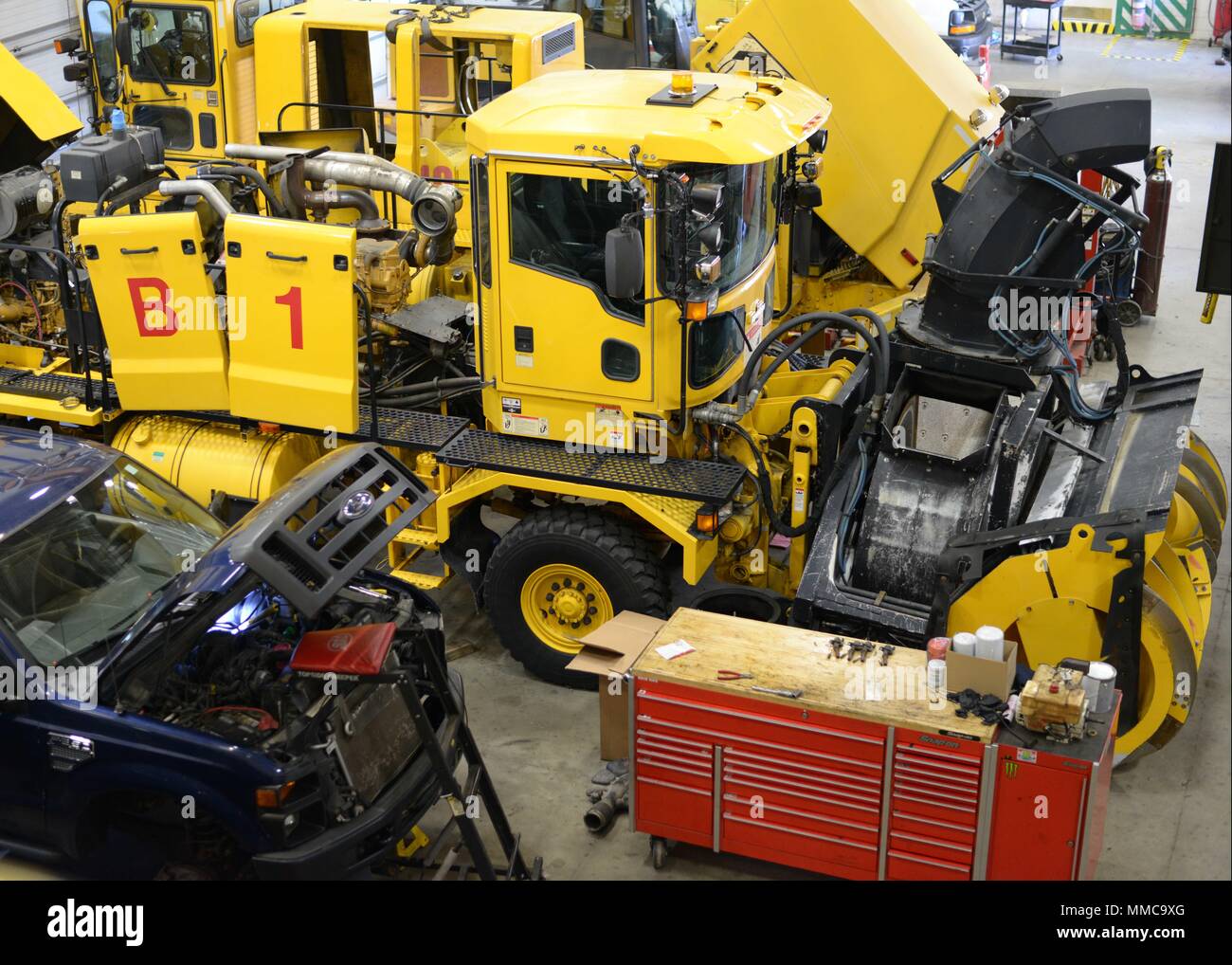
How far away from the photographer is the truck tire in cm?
738

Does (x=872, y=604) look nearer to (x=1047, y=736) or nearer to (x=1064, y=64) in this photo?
(x=1047, y=736)

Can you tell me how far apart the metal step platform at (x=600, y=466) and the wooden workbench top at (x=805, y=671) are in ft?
2.52

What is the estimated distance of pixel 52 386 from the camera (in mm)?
8461

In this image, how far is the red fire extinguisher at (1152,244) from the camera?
1266cm

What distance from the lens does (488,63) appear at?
962cm

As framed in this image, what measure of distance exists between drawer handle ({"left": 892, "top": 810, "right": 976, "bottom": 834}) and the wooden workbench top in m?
0.41

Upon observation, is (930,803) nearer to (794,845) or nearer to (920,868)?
(920,868)

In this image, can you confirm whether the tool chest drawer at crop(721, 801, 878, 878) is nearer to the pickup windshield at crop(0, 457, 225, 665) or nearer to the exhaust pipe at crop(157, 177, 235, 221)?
the pickup windshield at crop(0, 457, 225, 665)

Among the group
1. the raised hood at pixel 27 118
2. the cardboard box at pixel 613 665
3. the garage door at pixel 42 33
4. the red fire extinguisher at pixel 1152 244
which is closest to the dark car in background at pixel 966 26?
the red fire extinguisher at pixel 1152 244

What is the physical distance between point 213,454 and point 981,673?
4.56 m

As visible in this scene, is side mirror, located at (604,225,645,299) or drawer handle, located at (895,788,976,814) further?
side mirror, located at (604,225,645,299)

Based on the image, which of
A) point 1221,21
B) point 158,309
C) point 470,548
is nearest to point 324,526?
point 470,548

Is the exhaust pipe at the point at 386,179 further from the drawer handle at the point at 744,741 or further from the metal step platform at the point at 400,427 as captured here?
the drawer handle at the point at 744,741

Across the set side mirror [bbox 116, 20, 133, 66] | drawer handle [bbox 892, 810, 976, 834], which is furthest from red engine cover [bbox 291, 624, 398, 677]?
side mirror [bbox 116, 20, 133, 66]
